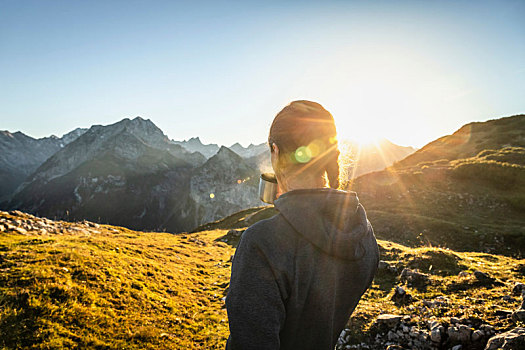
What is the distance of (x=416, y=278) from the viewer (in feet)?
34.7

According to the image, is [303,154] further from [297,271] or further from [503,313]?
[503,313]

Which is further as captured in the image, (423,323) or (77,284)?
(77,284)

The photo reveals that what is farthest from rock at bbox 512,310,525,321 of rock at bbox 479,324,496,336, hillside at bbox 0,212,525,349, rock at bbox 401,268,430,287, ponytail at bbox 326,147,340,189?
ponytail at bbox 326,147,340,189

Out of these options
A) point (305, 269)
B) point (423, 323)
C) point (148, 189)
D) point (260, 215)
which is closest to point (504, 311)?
point (423, 323)

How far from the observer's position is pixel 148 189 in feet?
641

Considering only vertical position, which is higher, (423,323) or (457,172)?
(457,172)

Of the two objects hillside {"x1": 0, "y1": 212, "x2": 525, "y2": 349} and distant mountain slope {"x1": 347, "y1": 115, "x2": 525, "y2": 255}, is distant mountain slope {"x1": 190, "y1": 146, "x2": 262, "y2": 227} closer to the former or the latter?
distant mountain slope {"x1": 347, "y1": 115, "x2": 525, "y2": 255}

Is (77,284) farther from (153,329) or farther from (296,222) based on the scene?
(296,222)

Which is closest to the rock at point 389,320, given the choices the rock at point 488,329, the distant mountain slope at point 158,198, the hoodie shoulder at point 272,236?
the rock at point 488,329

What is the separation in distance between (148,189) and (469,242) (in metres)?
208

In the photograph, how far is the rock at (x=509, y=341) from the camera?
185 inches

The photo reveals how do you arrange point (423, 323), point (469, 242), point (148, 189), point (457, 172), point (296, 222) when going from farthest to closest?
point (148, 189), point (457, 172), point (469, 242), point (423, 323), point (296, 222)

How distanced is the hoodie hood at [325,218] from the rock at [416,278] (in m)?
10.7

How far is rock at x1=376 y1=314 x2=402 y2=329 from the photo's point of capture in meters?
7.32
